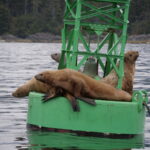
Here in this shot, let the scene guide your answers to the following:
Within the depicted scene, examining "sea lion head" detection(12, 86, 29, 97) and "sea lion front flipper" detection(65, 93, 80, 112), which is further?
"sea lion head" detection(12, 86, 29, 97)

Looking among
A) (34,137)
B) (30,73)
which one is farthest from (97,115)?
(30,73)

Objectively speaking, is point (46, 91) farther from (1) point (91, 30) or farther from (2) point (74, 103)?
(1) point (91, 30)

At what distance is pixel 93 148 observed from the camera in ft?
53.2

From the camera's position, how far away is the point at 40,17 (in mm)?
180500

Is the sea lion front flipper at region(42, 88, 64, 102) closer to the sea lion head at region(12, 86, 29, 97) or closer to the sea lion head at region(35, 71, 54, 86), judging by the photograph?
the sea lion head at region(35, 71, 54, 86)

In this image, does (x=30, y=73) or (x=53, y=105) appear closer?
(x=53, y=105)

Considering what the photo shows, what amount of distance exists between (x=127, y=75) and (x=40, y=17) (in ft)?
531

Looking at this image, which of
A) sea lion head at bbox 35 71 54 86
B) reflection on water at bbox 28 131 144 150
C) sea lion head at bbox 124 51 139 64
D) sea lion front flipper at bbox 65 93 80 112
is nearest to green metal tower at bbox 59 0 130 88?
sea lion head at bbox 124 51 139 64

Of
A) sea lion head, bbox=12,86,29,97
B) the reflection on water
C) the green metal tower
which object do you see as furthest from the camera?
sea lion head, bbox=12,86,29,97

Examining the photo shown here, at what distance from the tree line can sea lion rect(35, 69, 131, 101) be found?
5633 inches

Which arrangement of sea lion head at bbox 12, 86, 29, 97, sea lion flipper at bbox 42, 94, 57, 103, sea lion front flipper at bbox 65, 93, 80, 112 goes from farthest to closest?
sea lion head at bbox 12, 86, 29, 97 < sea lion flipper at bbox 42, 94, 57, 103 < sea lion front flipper at bbox 65, 93, 80, 112

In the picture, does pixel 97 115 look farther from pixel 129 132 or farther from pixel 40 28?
pixel 40 28

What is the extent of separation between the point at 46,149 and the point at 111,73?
164 inches

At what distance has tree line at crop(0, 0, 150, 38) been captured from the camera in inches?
6597
